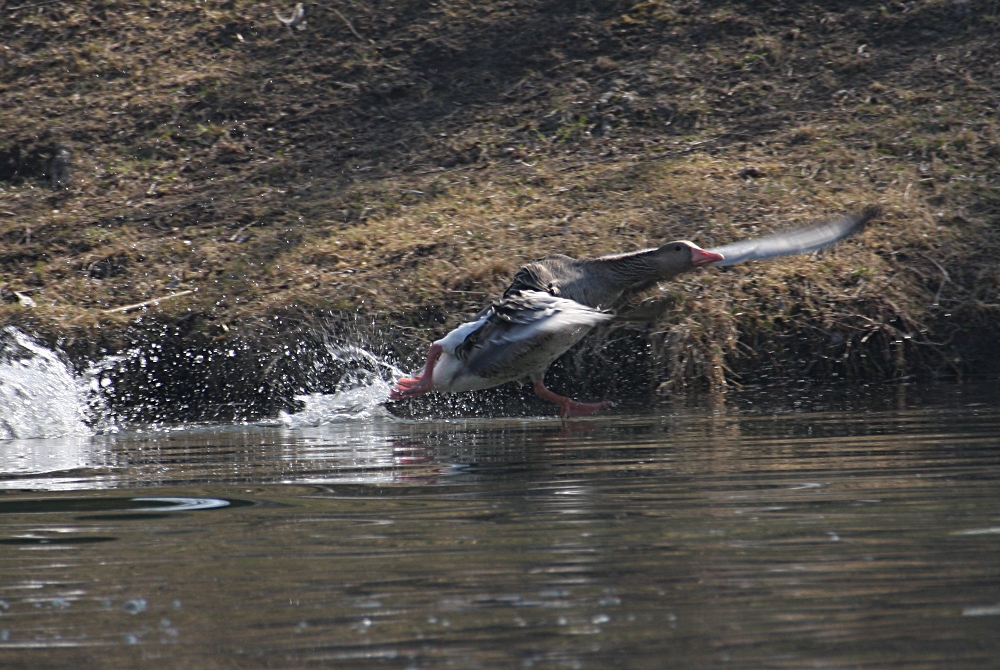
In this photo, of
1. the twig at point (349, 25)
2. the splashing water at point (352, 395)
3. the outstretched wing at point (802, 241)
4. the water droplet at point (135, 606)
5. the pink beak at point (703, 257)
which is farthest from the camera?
the twig at point (349, 25)

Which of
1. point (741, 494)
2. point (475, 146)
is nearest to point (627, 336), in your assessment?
point (475, 146)

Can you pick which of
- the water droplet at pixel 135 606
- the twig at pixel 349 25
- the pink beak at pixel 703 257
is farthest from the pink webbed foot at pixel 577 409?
the twig at pixel 349 25

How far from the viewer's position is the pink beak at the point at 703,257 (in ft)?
27.9

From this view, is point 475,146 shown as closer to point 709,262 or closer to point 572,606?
point 709,262

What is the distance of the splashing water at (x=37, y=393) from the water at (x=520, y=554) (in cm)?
178

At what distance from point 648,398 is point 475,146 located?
5335 millimetres

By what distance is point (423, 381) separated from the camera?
840 centimetres

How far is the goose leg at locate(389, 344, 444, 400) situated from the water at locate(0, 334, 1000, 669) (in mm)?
1297

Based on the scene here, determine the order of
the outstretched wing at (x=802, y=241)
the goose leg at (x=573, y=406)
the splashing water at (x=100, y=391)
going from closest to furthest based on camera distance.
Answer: the goose leg at (x=573, y=406)
the outstretched wing at (x=802, y=241)
the splashing water at (x=100, y=391)

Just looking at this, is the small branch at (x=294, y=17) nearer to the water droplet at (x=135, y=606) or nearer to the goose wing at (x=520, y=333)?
the goose wing at (x=520, y=333)

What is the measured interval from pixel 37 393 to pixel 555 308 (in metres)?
4.09

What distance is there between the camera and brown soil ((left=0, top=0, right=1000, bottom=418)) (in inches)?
428

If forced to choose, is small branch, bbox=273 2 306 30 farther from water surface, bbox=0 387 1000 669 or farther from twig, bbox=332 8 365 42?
water surface, bbox=0 387 1000 669

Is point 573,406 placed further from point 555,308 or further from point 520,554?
point 520,554
